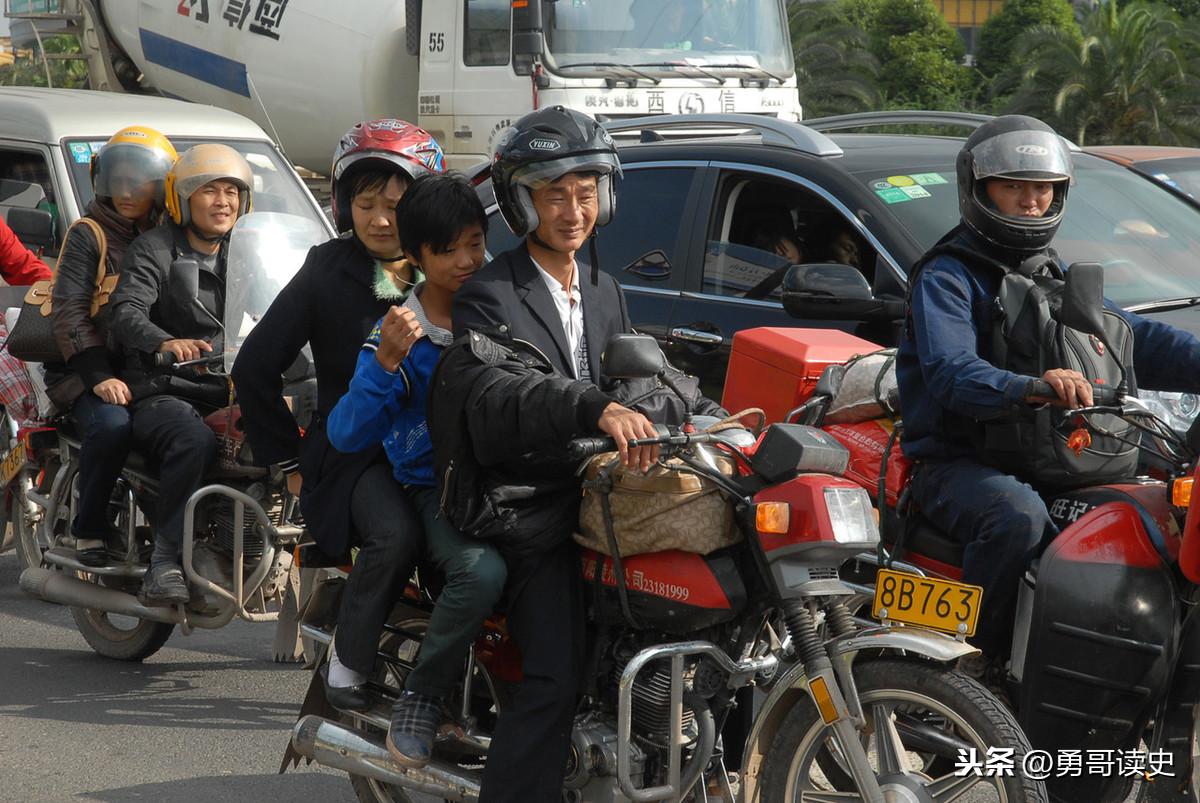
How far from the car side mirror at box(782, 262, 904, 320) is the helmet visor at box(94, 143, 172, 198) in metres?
2.63

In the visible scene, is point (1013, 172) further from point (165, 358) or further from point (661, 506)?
point (165, 358)

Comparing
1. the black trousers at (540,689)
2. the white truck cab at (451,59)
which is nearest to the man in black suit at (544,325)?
the black trousers at (540,689)

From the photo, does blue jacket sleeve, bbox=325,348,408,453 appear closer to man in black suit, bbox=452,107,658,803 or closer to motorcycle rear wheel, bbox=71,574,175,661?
man in black suit, bbox=452,107,658,803

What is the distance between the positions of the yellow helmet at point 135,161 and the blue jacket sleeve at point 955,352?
11.6 ft

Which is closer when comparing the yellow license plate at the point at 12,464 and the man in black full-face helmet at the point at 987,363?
the man in black full-face helmet at the point at 987,363

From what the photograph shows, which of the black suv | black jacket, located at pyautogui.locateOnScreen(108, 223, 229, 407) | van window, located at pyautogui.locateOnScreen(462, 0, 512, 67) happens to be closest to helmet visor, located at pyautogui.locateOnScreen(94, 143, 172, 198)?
black jacket, located at pyautogui.locateOnScreen(108, 223, 229, 407)

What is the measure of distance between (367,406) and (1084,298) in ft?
5.74

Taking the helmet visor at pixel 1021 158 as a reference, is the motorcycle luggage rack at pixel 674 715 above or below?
below

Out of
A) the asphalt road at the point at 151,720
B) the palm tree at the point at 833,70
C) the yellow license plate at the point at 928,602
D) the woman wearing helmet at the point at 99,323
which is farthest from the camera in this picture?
the palm tree at the point at 833,70

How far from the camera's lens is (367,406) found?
A: 3.93 m

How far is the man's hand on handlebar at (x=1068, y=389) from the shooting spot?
366cm

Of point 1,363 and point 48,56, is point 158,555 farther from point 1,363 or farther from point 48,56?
point 48,56

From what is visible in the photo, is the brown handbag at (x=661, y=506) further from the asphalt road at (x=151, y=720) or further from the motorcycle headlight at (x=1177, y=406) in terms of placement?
the motorcycle headlight at (x=1177, y=406)

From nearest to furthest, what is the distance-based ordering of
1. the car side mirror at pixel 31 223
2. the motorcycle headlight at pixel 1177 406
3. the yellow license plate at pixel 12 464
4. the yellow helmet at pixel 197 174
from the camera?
the motorcycle headlight at pixel 1177 406
the yellow helmet at pixel 197 174
the yellow license plate at pixel 12 464
the car side mirror at pixel 31 223
